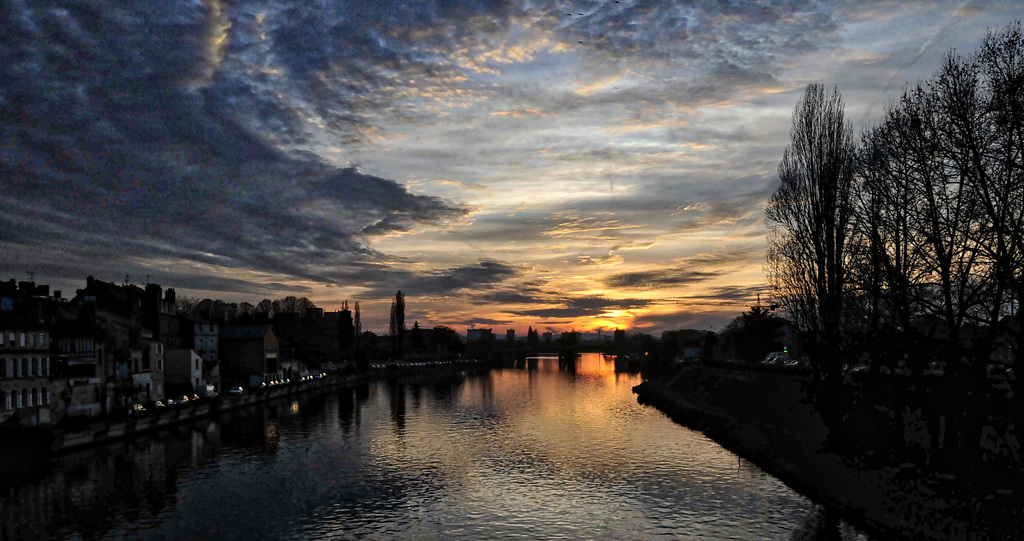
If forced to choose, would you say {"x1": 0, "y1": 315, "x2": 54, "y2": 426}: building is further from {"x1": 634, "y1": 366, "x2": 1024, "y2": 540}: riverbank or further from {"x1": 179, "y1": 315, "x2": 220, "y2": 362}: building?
{"x1": 634, "y1": 366, "x2": 1024, "y2": 540}: riverbank

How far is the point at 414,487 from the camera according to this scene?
44.9 metres

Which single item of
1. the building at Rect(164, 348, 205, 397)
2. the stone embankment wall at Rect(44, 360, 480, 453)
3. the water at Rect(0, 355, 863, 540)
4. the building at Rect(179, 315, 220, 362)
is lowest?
the water at Rect(0, 355, 863, 540)

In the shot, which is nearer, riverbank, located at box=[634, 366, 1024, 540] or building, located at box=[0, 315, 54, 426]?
riverbank, located at box=[634, 366, 1024, 540]

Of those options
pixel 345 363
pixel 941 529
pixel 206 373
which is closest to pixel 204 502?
pixel 941 529

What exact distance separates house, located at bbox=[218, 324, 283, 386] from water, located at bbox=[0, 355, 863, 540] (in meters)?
39.2

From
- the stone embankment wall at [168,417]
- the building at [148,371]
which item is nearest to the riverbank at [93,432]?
the stone embankment wall at [168,417]

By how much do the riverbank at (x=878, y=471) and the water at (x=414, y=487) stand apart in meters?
1.73

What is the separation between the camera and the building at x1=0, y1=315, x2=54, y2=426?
5656cm

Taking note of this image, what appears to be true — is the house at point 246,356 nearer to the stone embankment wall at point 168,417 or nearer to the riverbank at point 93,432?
the riverbank at point 93,432

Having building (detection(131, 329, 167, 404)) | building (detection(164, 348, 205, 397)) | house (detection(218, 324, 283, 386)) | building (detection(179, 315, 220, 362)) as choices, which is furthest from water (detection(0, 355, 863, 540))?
building (detection(179, 315, 220, 362))

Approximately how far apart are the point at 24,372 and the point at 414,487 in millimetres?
40151

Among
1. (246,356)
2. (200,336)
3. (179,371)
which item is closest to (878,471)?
(179,371)

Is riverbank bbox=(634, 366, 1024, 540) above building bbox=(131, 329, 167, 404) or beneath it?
beneath

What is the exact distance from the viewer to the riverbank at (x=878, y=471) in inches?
1188
